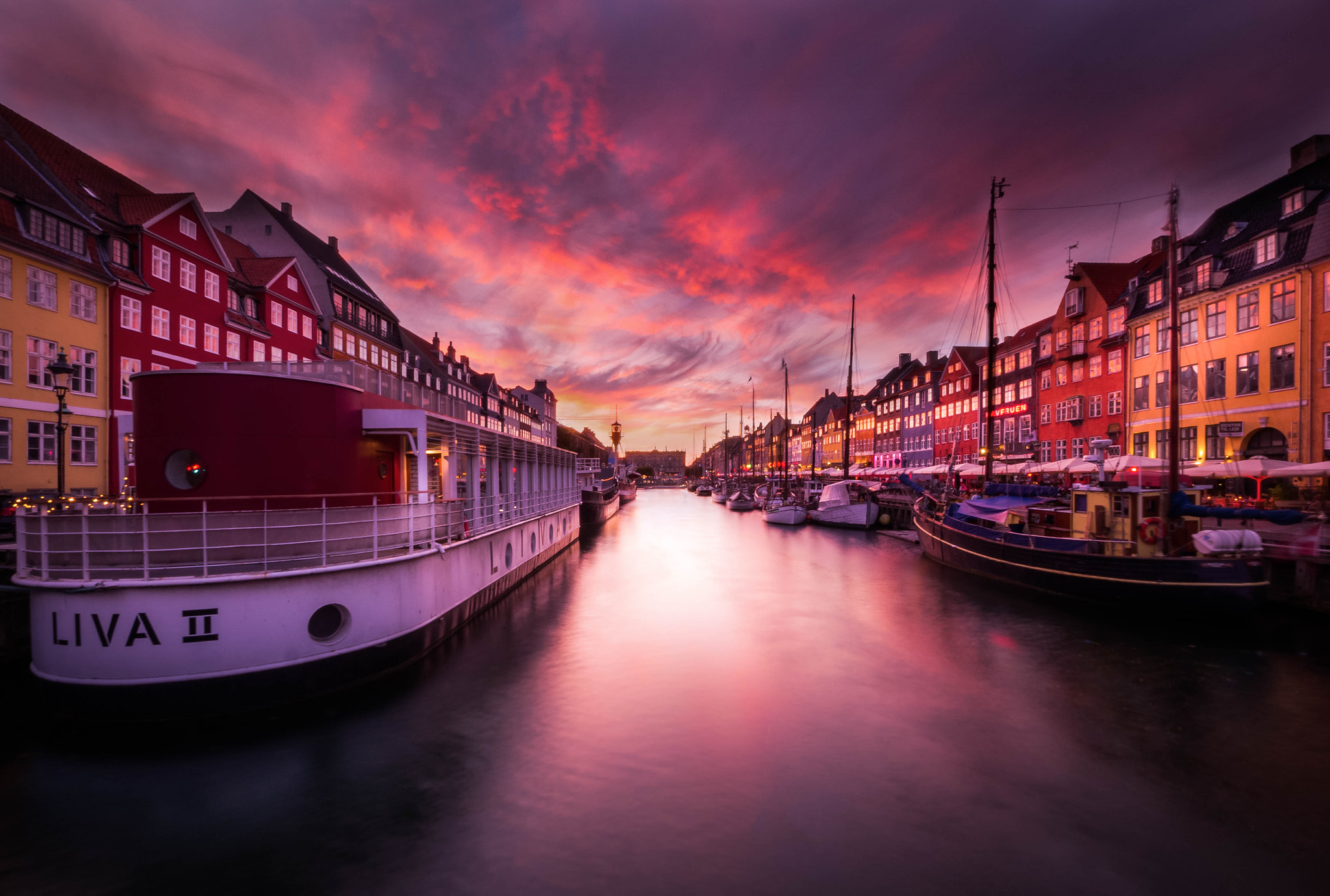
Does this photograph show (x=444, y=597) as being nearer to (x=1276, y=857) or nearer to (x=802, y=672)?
(x=802, y=672)

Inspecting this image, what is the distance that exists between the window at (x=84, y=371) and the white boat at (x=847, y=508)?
4800cm

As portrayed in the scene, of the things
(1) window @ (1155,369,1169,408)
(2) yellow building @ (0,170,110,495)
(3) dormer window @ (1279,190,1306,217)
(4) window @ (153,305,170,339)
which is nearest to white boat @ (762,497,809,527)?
(1) window @ (1155,369,1169,408)

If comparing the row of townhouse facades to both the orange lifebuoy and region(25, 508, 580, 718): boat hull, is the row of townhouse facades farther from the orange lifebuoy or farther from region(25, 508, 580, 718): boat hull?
the orange lifebuoy

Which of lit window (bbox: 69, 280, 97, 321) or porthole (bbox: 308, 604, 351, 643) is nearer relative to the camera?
porthole (bbox: 308, 604, 351, 643)

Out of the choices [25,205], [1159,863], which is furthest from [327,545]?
[25,205]

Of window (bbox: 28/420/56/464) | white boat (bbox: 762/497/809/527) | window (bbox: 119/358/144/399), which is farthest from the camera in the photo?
white boat (bbox: 762/497/809/527)

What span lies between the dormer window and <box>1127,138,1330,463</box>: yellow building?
1.9 inches

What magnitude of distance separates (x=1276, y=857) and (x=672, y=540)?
37.9 meters

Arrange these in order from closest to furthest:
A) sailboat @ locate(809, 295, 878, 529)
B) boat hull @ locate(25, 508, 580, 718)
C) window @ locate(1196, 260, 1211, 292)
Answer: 1. boat hull @ locate(25, 508, 580, 718)
2. window @ locate(1196, 260, 1211, 292)
3. sailboat @ locate(809, 295, 878, 529)

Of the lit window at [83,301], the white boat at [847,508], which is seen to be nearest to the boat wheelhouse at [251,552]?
the lit window at [83,301]

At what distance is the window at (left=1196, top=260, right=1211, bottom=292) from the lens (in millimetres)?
31219

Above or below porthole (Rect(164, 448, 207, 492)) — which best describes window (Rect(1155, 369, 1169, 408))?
above

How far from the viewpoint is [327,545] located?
34.6ft

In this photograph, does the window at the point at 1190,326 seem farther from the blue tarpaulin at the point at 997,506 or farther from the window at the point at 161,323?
the window at the point at 161,323
